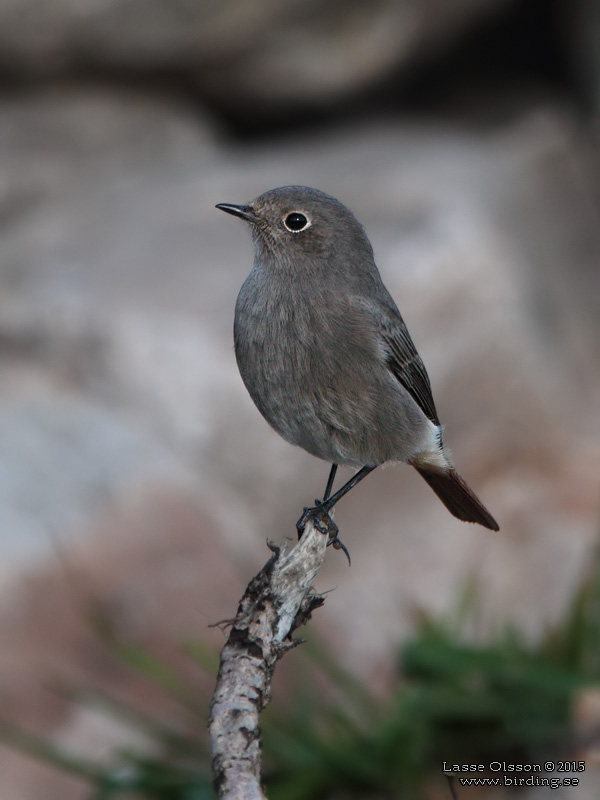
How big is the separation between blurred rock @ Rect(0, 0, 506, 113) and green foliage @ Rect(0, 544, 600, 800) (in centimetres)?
722

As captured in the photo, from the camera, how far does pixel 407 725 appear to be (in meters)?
6.07

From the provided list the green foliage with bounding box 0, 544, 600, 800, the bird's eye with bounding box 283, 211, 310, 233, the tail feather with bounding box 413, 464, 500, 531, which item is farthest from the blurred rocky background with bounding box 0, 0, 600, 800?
the bird's eye with bounding box 283, 211, 310, 233

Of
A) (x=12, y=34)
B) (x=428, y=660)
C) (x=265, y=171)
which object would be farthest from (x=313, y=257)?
(x=12, y=34)

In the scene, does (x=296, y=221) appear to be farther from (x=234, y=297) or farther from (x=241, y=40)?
(x=241, y=40)

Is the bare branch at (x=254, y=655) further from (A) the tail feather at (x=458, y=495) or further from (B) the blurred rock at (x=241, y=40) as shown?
(B) the blurred rock at (x=241, y=40)

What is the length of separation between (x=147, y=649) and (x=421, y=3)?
26.6 feet

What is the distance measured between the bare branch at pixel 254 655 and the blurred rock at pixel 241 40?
920cm

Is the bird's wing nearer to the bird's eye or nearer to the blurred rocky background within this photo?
the bird's eye

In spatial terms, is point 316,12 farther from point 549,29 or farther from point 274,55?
point 549,29

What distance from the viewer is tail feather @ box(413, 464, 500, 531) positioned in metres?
4.36

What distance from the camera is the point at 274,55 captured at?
1202 centimetres

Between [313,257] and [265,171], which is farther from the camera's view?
[265,171]

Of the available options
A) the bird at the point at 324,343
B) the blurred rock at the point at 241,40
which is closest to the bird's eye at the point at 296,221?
the bird at the point at 324,343

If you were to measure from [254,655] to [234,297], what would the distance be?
7293 mm
